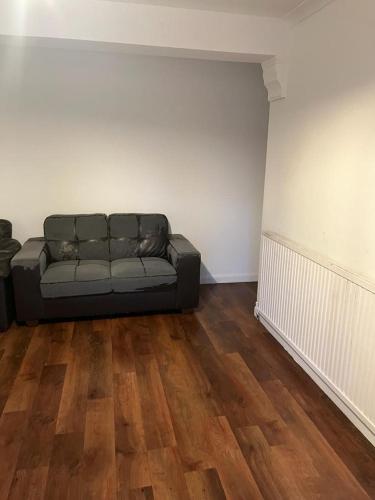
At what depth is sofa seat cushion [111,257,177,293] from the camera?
10.9 ft

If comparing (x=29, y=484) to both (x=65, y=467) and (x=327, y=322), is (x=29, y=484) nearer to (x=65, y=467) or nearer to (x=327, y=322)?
(x=65, y=467)

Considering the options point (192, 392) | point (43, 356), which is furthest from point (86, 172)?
point (192, 392)

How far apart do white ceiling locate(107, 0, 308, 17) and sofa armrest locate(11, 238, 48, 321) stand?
205 centimetres

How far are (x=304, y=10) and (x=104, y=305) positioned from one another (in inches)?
105

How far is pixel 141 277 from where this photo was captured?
132 inches

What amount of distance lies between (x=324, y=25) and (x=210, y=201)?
210 cm

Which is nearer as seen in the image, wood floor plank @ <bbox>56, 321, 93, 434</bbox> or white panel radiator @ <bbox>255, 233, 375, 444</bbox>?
white panel radiator @ <bbox>255, 233, 375, 444</bbox>

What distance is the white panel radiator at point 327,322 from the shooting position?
80.2 inches

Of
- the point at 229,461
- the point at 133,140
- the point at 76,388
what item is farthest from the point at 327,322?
the point at 133,140

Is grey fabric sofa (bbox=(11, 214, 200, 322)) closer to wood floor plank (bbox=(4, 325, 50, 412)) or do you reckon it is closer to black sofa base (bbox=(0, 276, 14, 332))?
black sofa base (bbox=(0, 276, 14, 332))

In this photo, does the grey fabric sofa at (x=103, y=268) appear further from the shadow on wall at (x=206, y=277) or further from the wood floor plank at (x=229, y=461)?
the wood floor plank at (x=229, y=461)

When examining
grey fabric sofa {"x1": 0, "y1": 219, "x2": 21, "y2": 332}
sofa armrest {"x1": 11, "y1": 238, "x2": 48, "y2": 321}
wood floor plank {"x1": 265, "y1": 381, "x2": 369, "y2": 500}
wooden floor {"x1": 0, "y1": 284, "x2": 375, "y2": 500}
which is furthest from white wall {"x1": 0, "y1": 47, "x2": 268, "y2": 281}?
wood floor plank {"x1": 265, "y1": 381, "x2": 369, "y2": 500}

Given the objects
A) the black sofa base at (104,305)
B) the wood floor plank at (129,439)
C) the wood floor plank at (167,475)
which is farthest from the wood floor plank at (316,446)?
the black sofa base at (104,305)

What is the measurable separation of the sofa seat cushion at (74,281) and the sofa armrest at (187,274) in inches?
24.1
